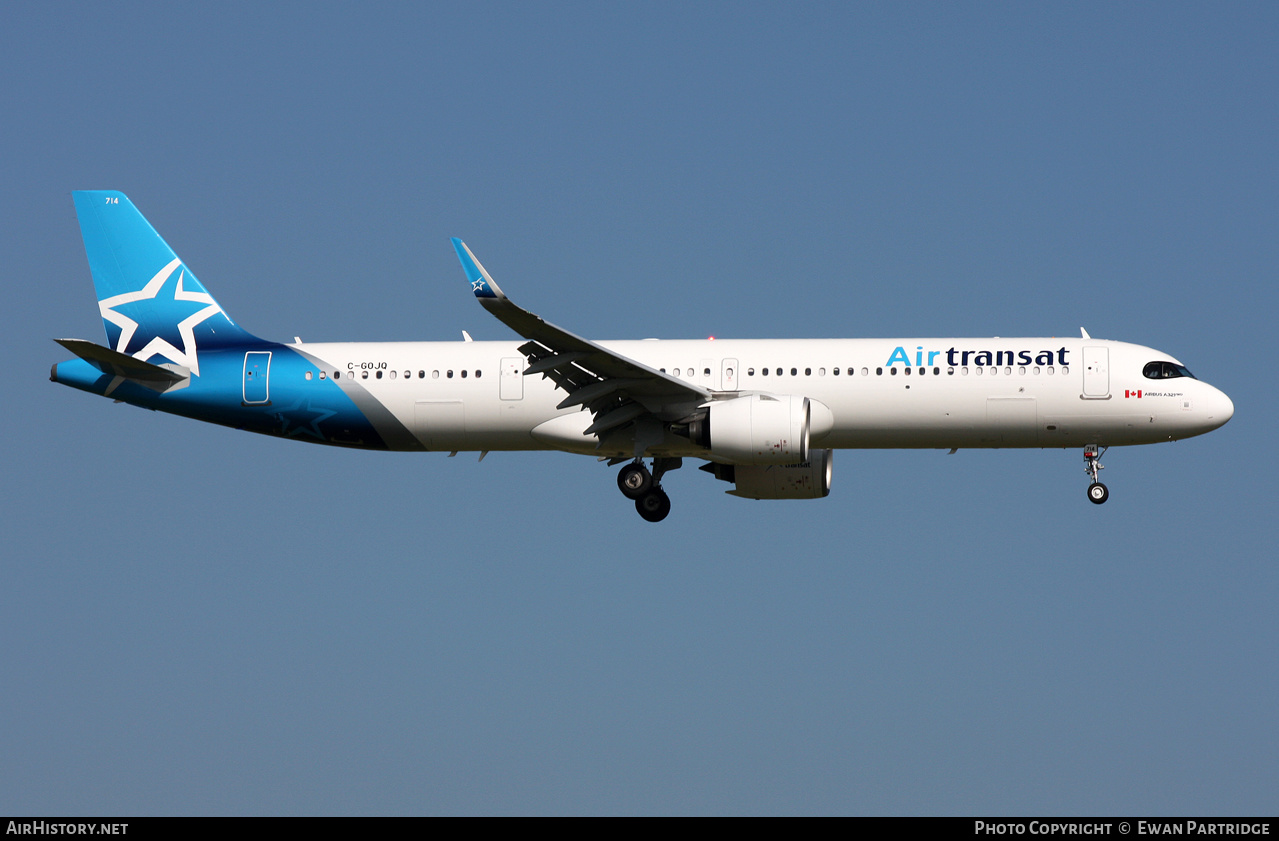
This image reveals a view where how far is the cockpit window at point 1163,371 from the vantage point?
36.7 meters

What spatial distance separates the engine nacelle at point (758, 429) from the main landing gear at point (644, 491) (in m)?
2.90

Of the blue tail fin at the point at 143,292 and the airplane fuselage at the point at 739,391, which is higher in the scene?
the blue tail fin at the point at 143,292

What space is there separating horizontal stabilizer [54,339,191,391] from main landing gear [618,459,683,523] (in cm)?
1121

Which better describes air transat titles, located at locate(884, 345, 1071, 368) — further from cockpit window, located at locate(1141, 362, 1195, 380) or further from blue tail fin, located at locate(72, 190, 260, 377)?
blue tail fin, located at locate(72, 190, 260, 377)

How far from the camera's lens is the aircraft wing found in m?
34.2

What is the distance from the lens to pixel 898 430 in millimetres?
36625

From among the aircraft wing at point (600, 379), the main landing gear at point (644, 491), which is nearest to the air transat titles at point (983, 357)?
the aircraft wing at point (600, 379)

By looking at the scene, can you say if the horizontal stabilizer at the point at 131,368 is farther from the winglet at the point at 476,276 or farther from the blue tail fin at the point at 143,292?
the winglet at the point at 476,276

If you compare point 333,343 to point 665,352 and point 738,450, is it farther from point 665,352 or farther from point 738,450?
point 738,450

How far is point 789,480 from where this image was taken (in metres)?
40.1

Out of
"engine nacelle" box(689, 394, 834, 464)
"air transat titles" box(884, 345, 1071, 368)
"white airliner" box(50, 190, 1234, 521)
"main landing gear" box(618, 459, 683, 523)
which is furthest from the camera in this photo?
"main landing gear" box(618, 459, 683, 523)

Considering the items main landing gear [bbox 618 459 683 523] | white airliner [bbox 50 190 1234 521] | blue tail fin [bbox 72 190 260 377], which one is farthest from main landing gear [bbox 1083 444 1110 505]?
blue tail fin [bbox 72 190 260 377]

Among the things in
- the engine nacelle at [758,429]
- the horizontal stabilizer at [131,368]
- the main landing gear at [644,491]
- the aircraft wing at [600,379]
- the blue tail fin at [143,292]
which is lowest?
the main landing gear at [644,491]
